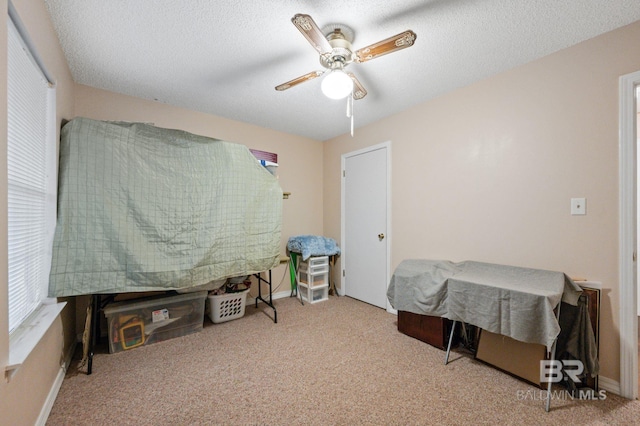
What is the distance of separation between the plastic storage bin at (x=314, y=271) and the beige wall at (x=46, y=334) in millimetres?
2312

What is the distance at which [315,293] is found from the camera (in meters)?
3.55

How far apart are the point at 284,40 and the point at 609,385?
314 centimetres

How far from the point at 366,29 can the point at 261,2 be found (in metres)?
0.66

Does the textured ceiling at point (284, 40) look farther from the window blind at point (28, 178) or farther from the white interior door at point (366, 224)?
the white interior door at point (366, 224)

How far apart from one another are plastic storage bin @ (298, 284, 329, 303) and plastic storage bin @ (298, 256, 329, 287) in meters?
0.05

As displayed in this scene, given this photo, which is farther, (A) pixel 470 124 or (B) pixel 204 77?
(A) pixel 470 124

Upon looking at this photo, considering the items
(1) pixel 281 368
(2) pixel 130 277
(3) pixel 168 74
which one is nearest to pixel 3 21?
(3) pixel 168 74

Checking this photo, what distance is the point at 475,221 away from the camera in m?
2.38

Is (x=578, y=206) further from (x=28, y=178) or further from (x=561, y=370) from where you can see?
(x=28, y=178)

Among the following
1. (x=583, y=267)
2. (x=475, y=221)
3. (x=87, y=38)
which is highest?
(x=87, y=38)

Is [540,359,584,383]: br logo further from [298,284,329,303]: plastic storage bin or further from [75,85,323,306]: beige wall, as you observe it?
[75,85,323,306]: beige wall

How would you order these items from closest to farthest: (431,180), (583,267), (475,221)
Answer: (583,267), (475,221), (431,180)

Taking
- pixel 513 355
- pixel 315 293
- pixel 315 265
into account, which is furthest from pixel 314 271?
pixel 513 355

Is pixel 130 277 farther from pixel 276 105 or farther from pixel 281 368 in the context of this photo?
pixel 276 105
